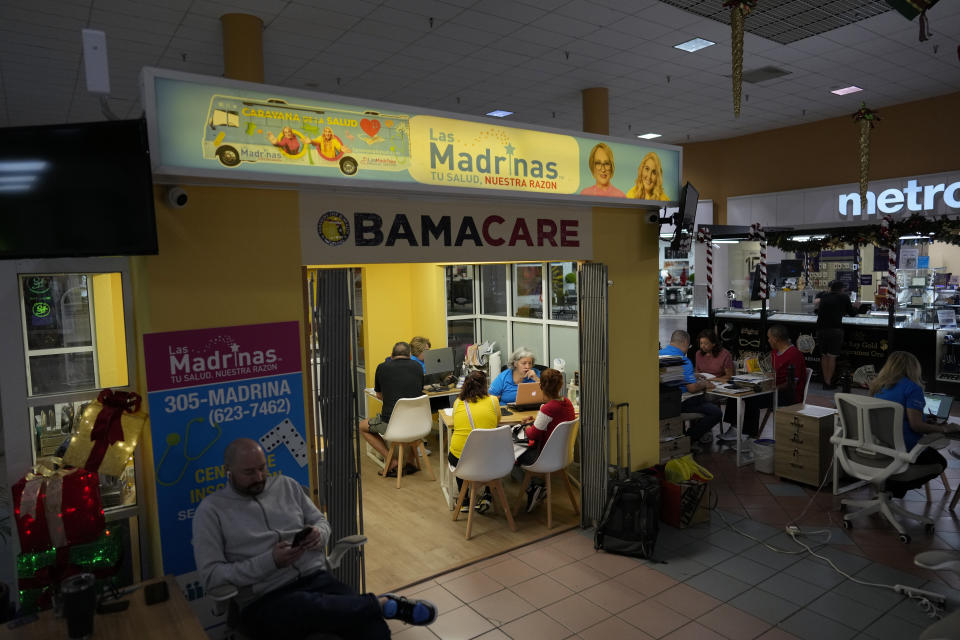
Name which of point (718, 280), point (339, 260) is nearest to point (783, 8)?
point (339, 260)

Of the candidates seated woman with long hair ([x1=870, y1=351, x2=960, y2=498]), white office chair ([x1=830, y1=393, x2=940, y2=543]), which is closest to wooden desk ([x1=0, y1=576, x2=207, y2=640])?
white office chair ([x1=830, y1=393, x2=940, y2=543])

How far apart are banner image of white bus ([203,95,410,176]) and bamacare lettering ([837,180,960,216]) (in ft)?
24.9

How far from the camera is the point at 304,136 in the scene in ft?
10.8

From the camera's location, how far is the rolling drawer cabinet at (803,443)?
5461 millimetres

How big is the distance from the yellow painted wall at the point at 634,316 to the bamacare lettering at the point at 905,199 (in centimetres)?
525

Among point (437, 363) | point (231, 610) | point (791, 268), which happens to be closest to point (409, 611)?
point (231, 610)

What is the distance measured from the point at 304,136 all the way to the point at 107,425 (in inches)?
67.8

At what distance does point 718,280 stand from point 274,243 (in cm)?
1017

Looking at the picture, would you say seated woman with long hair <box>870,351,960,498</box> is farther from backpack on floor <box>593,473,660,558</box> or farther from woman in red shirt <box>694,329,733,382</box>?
woman in red shirt <box>694,329,733,382</box>

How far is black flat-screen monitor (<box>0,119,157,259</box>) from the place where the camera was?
2516 mm

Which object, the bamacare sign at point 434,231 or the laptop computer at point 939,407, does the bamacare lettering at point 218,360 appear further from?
the laptop computer at point 939,407

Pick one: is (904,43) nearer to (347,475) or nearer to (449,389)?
(449,389)

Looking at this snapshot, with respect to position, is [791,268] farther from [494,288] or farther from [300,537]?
[300,537]

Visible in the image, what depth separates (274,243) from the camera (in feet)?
11.1
